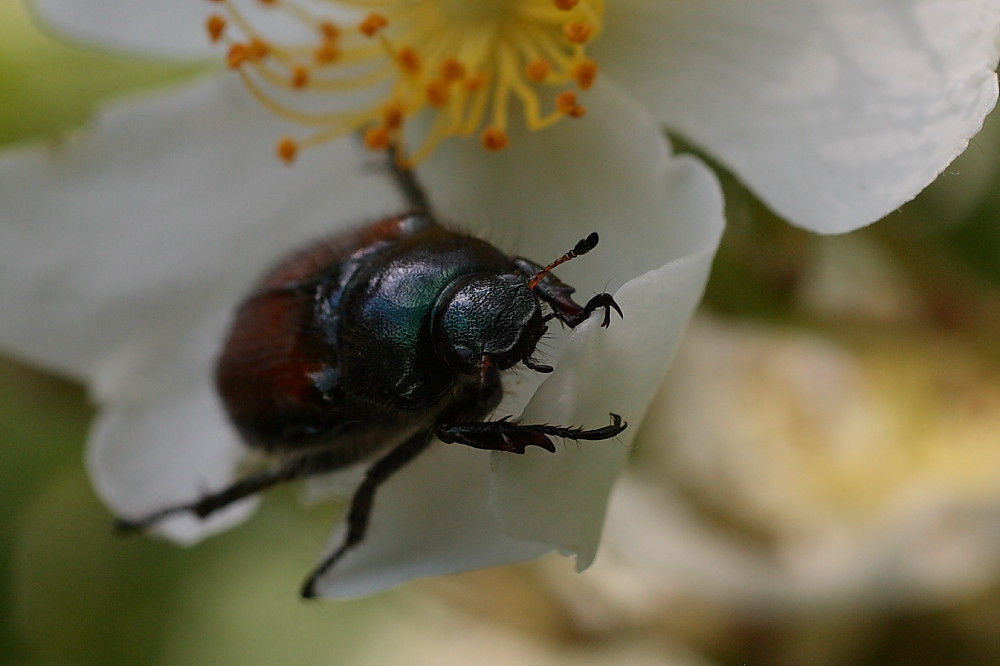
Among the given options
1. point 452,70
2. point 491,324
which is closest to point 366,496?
point 491,324

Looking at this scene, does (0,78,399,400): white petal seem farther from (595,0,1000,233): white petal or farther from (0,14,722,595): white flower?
(595,0,1000,233): white petal

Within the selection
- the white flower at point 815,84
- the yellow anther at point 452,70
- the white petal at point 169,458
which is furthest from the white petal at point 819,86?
the white petal at point 169,458

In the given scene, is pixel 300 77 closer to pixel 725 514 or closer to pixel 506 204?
pixel 506 204

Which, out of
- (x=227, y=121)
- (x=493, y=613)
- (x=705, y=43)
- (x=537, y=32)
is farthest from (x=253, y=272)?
(x=493, y=613)

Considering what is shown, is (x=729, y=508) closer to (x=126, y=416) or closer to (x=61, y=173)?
(x=126, y=416)

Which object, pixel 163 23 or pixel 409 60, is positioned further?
pixel 163 23

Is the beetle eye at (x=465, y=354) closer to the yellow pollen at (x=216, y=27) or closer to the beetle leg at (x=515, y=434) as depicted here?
the beetle leg at (x=515, y=434)
